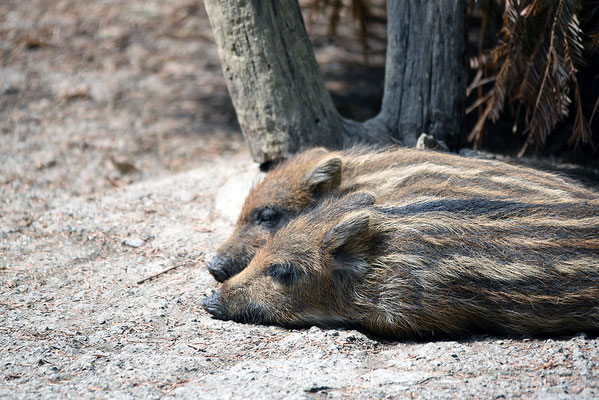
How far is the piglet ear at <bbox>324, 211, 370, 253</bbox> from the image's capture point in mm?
3553

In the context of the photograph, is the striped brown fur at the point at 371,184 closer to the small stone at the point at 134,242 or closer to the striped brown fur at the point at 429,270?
the striped brown fur at the point at 429,270

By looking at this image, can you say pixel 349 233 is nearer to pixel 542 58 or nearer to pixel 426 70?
pixel 426 70

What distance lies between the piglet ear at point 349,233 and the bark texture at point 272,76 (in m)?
1.46

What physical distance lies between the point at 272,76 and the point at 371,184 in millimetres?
1220

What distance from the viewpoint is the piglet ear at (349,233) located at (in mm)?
3553

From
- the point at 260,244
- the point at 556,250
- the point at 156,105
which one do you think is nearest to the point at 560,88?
the point at 556,250

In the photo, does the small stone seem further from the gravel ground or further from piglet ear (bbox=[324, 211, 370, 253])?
piglet ear (bbox=[324, 211, 370, 253])

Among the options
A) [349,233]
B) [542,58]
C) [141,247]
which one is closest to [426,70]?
[542,58]

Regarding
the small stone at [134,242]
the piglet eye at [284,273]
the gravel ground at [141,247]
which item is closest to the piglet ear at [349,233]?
the piglet eye at [284,273]

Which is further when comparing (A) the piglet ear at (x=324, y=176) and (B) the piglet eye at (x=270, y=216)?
(B) the piglet eye at (x=270, y=216)

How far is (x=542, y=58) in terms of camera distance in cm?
464

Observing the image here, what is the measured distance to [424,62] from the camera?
4828mm

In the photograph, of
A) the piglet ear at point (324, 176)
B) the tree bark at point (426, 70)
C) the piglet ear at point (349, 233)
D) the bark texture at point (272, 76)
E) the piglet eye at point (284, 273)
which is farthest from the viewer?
the tree bark at point (426, 70)

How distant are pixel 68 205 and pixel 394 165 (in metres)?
2.98
